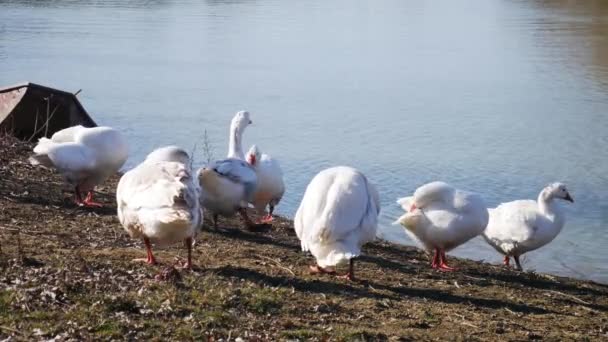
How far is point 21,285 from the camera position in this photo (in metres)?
6.00

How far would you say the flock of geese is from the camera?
23.5 ft

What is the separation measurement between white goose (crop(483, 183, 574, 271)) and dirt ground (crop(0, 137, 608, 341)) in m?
0.87

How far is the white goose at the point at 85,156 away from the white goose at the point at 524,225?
402cm

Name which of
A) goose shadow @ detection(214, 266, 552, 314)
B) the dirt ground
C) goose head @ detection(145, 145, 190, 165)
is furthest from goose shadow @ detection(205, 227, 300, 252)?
goose shadow @ detection(214, 266, 552, 314)

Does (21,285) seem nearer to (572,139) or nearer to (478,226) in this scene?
(478,226)

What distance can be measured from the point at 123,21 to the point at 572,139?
2263cm

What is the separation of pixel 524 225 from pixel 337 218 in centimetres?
344

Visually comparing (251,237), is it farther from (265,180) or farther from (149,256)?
(149,256)

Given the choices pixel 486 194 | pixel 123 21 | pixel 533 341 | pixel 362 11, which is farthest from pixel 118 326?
pixel 362 11

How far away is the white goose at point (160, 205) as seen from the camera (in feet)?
22.4

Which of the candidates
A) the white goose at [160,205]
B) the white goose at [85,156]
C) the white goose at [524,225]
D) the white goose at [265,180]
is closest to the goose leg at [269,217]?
the white goose at [265,180]

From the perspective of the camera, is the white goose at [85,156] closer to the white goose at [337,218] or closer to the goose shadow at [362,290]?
the white goose at [337,218]

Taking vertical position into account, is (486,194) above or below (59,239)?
below

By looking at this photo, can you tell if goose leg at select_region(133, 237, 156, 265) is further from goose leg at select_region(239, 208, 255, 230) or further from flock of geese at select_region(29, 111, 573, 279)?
goose leg at select_region(239, 208, 255, 230)
